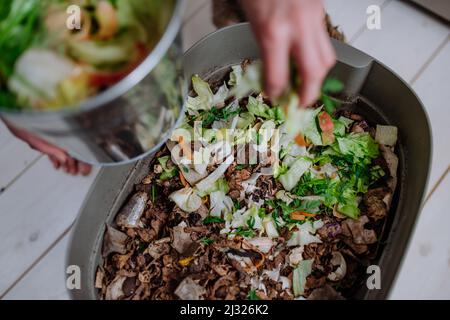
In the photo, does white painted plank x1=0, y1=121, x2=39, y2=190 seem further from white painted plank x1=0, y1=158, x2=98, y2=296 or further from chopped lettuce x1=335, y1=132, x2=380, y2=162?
chopped lettuce x1=335, y1=132, x2=380, y2=162

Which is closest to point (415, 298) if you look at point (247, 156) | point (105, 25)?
point (247, 156)

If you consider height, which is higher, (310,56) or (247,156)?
(310,56)

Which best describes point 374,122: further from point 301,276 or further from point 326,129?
point 301,276

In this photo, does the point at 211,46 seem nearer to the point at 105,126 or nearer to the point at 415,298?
the point at 105,126

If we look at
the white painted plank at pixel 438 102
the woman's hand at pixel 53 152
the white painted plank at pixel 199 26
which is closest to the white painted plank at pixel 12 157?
the woman's hand at pixel 53 152

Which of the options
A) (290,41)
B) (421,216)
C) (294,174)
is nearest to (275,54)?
(290,41)

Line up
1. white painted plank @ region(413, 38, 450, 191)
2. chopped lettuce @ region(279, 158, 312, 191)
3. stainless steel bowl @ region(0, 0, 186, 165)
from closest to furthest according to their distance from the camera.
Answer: stainless steel bowl @ region(0, 0, 186, 165) → chopped lettuce @ region(279, 158, 312, 191) → white painted plank @ region(413, 38, 450, 191)

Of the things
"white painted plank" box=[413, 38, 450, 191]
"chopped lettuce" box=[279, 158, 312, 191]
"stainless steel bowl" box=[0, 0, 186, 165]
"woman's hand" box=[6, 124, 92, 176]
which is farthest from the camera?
"white painted plank" box=[413, 38, 450, 191]

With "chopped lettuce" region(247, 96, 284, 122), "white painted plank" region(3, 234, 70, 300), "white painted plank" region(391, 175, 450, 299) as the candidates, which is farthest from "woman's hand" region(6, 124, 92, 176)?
"white painted plank" region(391, 175, 450, 299)
